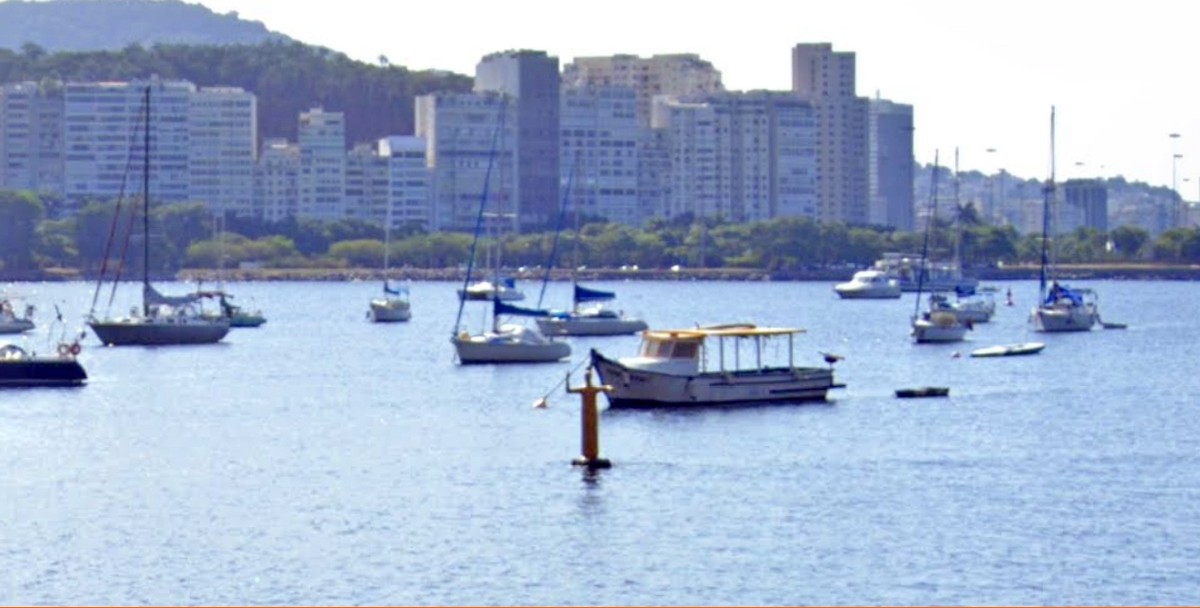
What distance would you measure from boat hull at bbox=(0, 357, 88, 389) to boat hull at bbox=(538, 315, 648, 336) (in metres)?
31.7

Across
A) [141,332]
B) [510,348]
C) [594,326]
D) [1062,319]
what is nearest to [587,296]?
[594,326]

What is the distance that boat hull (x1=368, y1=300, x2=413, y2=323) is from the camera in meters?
125

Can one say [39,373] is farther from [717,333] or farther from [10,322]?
[10,322]

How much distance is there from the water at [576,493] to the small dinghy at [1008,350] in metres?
8.34

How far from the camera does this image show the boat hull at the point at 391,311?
125 metres

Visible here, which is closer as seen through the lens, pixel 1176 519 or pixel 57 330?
pixel 1176 519

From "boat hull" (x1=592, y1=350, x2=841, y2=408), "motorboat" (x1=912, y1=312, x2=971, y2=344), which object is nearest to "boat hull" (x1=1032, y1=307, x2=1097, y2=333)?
"motorboat" (x1=912, y1=312, x2=971, y2=344)

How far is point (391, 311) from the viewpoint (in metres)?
125

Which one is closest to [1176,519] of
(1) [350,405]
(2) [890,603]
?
(2) [890,603]

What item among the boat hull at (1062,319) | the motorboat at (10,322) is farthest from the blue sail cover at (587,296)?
the motorboat at (10,322)

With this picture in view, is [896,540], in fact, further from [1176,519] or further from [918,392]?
[918,392]

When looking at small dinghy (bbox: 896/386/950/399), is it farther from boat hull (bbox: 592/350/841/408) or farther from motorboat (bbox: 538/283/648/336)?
motorboat (bbox: 538/283/648/336)

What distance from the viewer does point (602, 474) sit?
4969 centimetres

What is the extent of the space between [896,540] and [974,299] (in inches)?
3269
